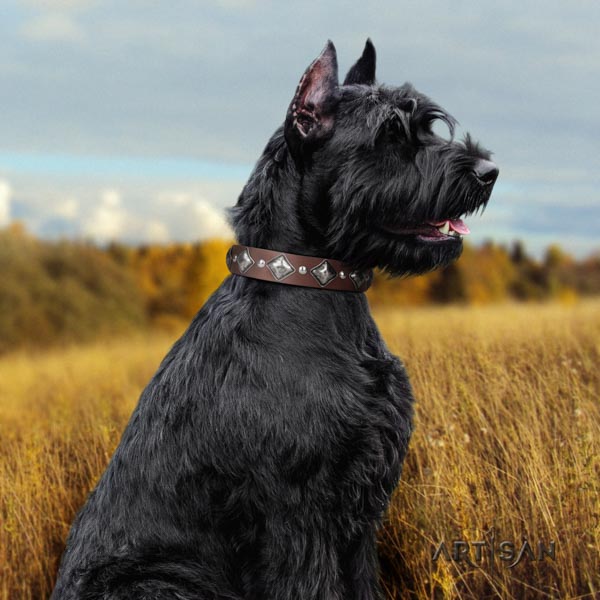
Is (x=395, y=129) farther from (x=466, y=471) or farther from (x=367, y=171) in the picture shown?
(x=466, y=471)

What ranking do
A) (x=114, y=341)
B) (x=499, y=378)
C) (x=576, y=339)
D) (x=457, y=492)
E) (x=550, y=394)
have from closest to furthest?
(x=457, y=492) → (x=550, y=394) → (x=499, y=378) → (x=576, y=339) → (x=114, y=341)

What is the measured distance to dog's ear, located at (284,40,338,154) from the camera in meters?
3.03

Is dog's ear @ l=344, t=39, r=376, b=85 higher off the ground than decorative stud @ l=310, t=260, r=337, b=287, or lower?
higher

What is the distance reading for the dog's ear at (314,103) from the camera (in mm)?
3025

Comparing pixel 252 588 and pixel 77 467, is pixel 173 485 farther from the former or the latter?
pixel 77 467

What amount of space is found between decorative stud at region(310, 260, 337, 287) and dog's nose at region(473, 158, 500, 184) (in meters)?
0.82

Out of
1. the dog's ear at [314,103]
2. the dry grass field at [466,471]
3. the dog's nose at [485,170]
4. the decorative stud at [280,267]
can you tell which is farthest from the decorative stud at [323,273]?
the dry grass field at [466,471]

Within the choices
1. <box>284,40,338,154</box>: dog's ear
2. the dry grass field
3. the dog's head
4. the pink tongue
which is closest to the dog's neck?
the dog's head

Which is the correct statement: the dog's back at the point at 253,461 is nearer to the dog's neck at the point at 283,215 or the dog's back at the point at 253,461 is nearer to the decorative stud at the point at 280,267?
the decorative stud at the point at 280,267

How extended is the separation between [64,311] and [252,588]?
1693 cm

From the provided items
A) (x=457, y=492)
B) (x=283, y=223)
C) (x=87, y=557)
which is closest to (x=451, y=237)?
(x=283, y=223)

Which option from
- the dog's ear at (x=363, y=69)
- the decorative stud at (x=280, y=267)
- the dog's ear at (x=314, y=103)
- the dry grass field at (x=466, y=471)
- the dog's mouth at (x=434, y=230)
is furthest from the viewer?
the dry grass field at (x=466, y=471)

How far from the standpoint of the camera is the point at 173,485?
3180mm

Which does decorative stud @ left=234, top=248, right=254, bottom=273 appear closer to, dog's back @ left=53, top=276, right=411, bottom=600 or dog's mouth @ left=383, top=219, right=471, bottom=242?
dog's back @ left=53, top=276, right=411, bottom=600
